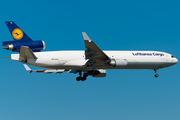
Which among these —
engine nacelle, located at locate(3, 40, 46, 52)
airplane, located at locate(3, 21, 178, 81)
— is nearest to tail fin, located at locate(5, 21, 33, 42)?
airplane, located at locate(3, 21, 178, 81)

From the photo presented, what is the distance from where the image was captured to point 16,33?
104ft

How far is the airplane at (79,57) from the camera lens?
3036 centimetres

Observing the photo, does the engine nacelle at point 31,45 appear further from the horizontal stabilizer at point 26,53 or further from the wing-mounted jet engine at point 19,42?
the horizontal stabilizer at point 26,53

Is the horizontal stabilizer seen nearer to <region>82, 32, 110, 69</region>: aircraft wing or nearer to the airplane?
the airplane

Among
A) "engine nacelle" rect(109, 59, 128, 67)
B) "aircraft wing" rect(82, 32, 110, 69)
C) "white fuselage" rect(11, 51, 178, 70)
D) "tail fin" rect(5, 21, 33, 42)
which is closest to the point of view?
"aircraft wing" rect(82, 32, 110, 69)

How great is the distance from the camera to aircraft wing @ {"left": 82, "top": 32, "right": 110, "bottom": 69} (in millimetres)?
27428

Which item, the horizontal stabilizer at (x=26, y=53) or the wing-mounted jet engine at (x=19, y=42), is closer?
the horizontal stabilizer at (x=26, y=53)

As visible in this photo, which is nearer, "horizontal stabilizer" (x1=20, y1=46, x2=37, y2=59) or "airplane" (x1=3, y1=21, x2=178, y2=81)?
"horizontal stabilizer" (x1=20, y1=46, x2=37, y2=59)

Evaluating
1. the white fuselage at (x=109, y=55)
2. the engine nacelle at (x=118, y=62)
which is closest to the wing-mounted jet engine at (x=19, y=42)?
the white fuselage at (x=109, y=55)

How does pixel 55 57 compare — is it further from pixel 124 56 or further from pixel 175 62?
pixel 175 62

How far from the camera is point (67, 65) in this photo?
32.5 meters

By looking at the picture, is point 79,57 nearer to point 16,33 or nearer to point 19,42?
point 19,42

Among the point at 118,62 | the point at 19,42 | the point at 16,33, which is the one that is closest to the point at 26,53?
the point at 19,42

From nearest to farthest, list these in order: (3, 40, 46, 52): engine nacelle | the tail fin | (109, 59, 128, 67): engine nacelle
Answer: (3, 40, 46, 52): engine nacelle < the tail fin < (109, 59, 128, 67): engine nacelle
